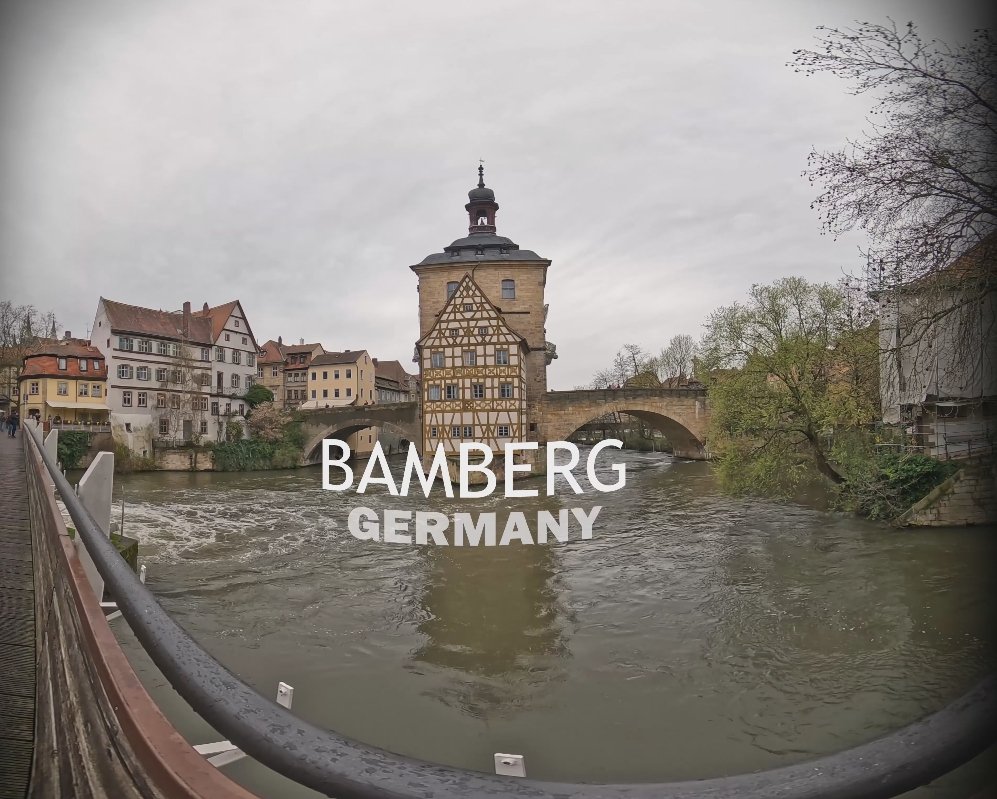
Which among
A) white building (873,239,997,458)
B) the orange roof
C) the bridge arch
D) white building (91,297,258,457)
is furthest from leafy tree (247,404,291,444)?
white building (873,239,997,458)

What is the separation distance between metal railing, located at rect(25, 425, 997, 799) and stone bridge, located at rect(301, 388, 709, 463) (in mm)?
22337

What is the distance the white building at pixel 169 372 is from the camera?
2434 centimetres

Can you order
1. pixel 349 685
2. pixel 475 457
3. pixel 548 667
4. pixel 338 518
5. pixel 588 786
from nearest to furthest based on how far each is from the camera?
pixel 588 786 → pixel 349 685 → pixel 548 667 → pixel 338 518 → pixel 475 457

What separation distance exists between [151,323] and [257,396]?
17.9 ft

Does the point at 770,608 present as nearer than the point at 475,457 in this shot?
Yes

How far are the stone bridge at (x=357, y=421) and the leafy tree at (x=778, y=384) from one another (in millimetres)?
13604

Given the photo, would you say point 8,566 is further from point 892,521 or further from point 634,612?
point 892,521

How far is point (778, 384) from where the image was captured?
11.8 meters

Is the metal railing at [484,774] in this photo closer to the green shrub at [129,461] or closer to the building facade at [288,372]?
the green shrub at [129,461]

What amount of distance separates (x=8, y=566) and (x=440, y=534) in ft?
29.8

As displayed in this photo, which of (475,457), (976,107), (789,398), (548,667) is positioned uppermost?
(976,107)

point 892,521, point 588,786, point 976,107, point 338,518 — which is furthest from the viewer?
point 338,518

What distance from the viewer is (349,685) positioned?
17.6 ft

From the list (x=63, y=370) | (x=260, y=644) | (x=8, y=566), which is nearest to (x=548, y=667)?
A: (x=260, y=644)
